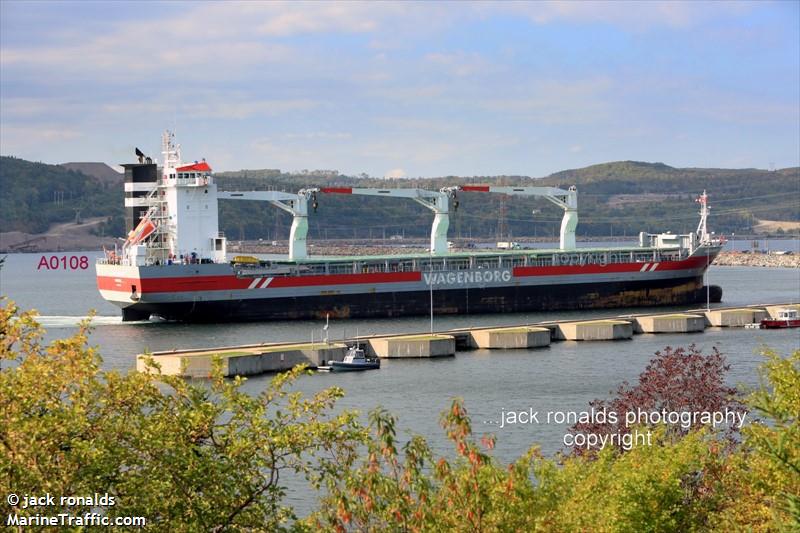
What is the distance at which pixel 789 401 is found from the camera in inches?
628

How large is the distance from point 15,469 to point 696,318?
146 ft

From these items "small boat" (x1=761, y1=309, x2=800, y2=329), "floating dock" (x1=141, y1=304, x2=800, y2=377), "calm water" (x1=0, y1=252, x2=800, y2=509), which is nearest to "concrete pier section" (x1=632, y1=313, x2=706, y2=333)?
"floating dock" (x1=141, y1=304, x2=800, y2=377)

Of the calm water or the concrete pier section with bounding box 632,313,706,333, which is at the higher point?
the concrete pier section with bounding box 632,313,706,333

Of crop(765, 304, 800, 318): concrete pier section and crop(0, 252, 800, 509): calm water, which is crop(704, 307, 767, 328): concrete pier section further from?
crop(0, 252, 800, 509): calm water

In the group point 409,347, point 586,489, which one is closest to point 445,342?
point 409,347

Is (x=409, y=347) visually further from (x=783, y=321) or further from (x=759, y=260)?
(x=759, y=260)

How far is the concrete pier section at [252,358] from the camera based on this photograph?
3797cm

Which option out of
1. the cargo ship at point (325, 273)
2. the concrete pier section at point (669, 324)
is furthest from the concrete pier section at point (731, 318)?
the cargo ship at point (325, 273)

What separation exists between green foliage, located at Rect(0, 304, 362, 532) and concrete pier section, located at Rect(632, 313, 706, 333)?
41.0 m

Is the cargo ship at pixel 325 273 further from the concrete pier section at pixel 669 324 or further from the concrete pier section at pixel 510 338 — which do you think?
the concrete pier section at pixel 510 338

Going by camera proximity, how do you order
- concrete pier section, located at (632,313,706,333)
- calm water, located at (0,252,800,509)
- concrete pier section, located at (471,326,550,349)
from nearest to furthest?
calm water, located at (0,252,800,509)
concrete pier section, located at (471,326,550,349)
concrete pier section, located at (632,313,706,333)

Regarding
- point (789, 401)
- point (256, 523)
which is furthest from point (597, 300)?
point (256, 523)

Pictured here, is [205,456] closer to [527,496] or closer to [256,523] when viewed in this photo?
[256,523]

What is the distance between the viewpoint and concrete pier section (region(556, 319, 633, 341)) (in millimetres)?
49719
